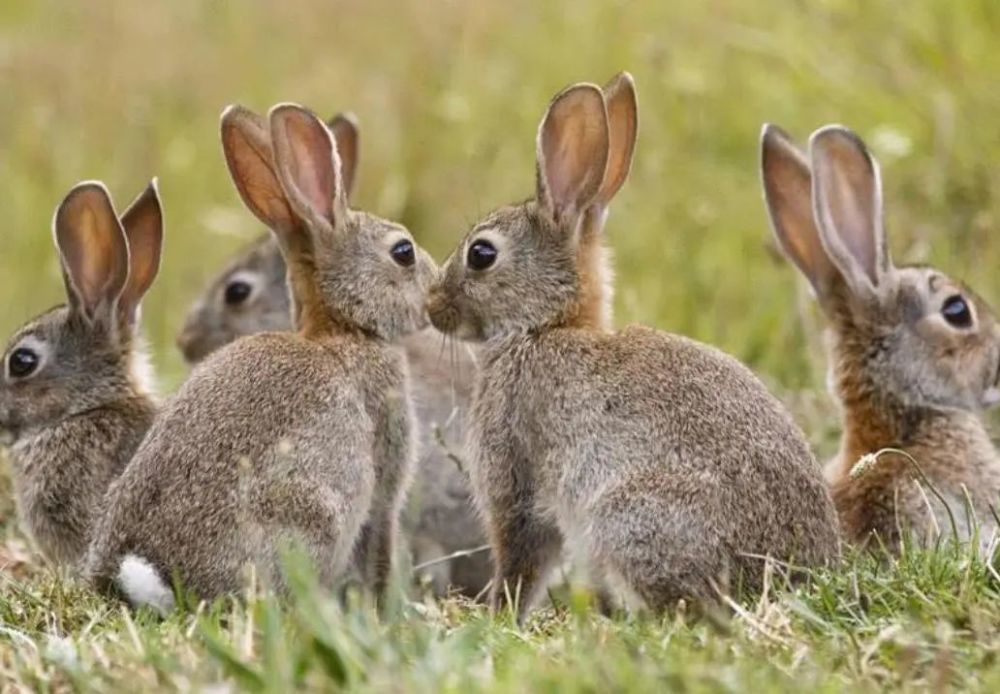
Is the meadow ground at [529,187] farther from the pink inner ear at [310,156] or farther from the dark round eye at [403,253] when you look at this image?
the pink inner ear at [310,156]

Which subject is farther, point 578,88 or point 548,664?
point 578,88

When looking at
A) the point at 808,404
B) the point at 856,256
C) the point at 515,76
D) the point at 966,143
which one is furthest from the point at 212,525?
the point at 515,76

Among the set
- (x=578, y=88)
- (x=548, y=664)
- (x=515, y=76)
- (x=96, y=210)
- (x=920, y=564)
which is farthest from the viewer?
(x=515, y=76)

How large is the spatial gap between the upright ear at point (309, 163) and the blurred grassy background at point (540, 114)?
4.87 feet

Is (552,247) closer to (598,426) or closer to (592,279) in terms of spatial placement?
(592,279)

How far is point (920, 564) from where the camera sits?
18.0 ft

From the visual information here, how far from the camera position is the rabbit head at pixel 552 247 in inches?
254

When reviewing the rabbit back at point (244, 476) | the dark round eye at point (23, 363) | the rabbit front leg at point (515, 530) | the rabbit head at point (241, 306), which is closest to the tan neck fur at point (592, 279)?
the rabbit front leg at point (515, 530)

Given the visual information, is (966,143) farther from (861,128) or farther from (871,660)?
(871,660)

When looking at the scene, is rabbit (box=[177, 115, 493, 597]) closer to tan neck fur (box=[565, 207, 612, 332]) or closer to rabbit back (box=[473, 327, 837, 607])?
tan neck fur (box=[565, 207, 612, 332])

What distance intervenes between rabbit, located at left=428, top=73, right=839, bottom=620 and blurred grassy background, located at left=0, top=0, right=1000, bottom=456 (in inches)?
60.1

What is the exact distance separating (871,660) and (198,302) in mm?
5122

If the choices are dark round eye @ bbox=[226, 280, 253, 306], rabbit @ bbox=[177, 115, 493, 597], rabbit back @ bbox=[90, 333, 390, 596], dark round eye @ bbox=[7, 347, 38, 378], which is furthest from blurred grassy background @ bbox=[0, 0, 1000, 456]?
rabbit back @ bbox=[90, 333, 390, 596]

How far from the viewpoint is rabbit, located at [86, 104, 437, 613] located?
568 centimetres
